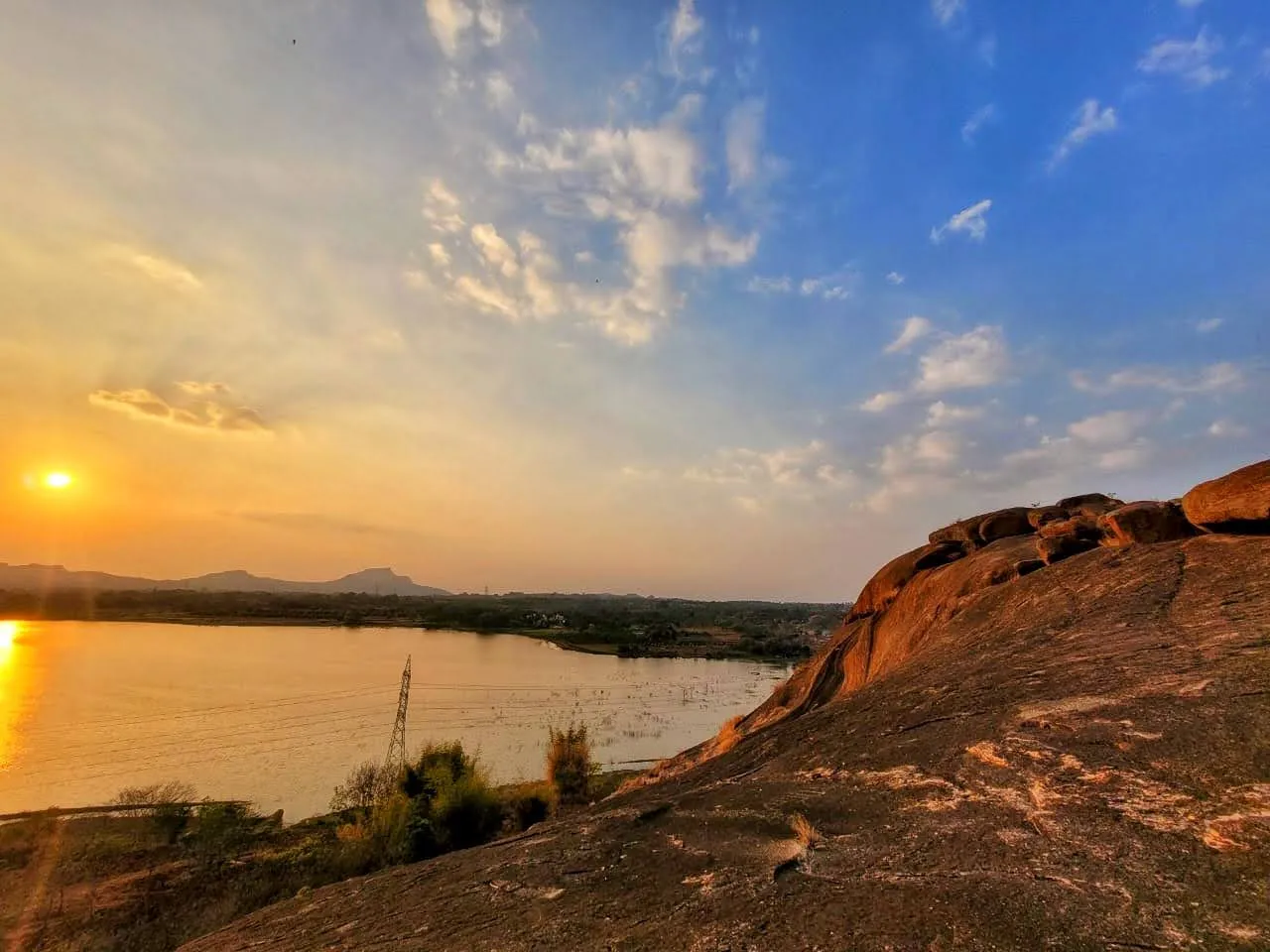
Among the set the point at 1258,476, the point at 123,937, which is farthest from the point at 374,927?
the point at 123,937

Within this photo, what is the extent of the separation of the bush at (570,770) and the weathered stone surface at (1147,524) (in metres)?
30.5

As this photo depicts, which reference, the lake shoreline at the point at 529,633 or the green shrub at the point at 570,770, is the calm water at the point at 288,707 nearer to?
the lake shoreline at the point at 529,633

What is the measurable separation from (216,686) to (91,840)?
36.9 m

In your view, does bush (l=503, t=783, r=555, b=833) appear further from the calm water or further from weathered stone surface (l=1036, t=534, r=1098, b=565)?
weathered stone surface (l=1036, t=534, r=1098, b=565)

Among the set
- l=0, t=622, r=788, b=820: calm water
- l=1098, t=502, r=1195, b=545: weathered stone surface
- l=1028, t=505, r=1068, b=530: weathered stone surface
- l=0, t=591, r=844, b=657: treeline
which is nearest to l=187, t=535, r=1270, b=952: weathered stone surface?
l=1098, t=502, r=1195, b=545: weathered stone surface

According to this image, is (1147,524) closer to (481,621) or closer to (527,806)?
(527,806)

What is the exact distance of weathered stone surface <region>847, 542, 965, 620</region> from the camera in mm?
17500

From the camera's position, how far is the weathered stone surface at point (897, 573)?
17.5 m

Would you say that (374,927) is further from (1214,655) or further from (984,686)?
(1214,655)

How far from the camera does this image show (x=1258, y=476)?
8.61m

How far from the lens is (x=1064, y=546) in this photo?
39.7ft

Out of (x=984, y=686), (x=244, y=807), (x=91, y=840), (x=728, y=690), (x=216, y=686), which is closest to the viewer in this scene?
(x=984, y=686)

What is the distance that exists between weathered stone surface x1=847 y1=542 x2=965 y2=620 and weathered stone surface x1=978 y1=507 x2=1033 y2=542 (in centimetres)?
76

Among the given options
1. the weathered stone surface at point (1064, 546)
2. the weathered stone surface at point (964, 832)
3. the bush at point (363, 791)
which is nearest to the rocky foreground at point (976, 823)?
Answer: the weathered stone surface at point (964, 832)
